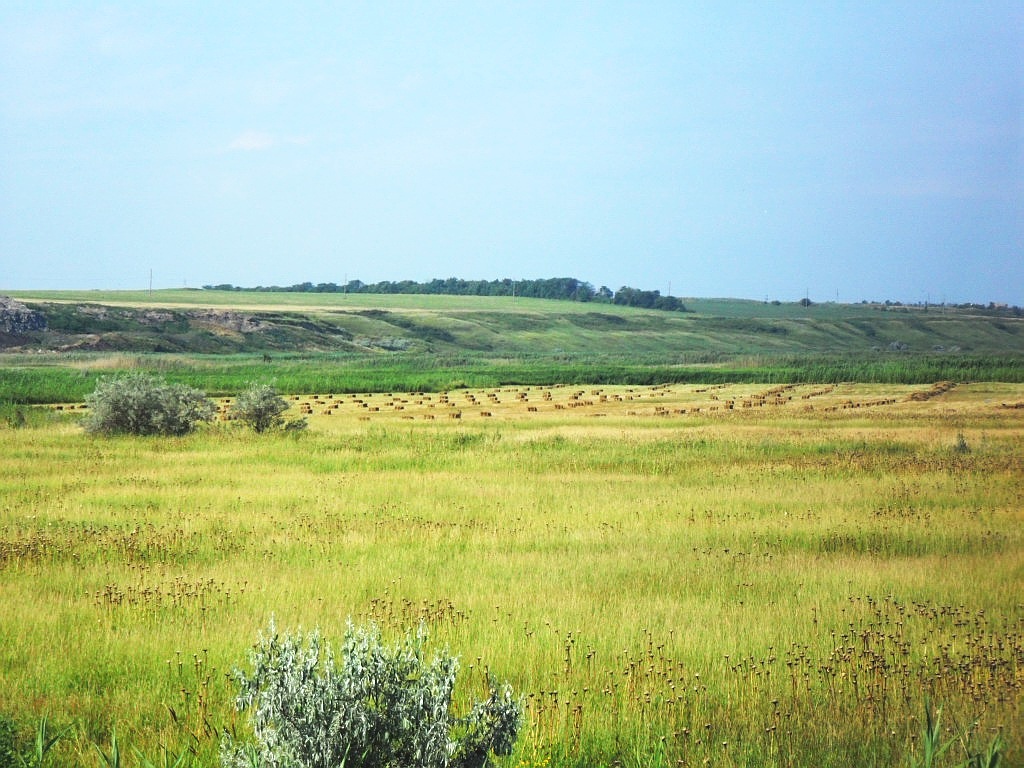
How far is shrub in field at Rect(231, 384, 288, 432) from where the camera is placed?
34375mm

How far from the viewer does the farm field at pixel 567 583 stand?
26.7ft

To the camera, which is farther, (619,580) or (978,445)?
(978,445)

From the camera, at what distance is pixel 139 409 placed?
32812 mm

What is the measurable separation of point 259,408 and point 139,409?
12.0ft

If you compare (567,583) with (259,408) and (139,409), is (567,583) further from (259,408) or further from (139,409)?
(139,409)

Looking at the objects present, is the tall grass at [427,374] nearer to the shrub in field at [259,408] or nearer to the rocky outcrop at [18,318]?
the shrub in field at [259,408]

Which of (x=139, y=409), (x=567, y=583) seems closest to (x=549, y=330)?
(x=139, y=409)

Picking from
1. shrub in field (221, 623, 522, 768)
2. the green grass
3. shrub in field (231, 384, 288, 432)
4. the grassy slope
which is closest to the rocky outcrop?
the green grass

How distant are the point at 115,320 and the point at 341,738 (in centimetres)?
12721

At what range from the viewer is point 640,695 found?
843cm

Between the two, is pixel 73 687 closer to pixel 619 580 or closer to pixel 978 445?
pixel 619 580

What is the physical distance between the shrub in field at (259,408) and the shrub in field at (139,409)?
147 centimetres

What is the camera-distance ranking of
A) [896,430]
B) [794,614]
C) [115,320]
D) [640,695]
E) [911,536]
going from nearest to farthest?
[640,695], [794,614], [911,536], [896,430], [115,320]

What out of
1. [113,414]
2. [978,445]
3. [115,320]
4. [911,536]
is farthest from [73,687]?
[115,320]
